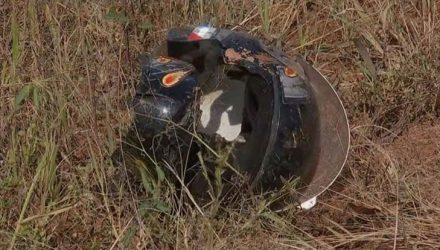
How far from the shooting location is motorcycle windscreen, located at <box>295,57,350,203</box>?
2.63m

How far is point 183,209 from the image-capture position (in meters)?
2.40

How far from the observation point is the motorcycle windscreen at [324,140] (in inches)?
103

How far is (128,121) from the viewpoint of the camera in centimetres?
255

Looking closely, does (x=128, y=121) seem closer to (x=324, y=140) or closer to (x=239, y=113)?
(x=239, y=113)

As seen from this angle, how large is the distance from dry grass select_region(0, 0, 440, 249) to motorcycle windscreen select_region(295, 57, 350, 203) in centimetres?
6

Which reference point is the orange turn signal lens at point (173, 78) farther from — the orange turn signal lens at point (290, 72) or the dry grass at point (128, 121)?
the orange turn signal lens at point (290, 72)

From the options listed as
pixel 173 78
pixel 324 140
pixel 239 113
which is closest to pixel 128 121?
pixel 173 78

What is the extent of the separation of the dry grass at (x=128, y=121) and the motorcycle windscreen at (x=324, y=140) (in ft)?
0.18

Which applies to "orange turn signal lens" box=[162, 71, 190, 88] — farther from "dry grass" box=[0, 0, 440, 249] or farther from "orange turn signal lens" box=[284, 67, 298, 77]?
"orange turn signal lens" box=[284, 67, 298, 77]

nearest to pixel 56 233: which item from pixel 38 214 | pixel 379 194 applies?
pixel 38 214

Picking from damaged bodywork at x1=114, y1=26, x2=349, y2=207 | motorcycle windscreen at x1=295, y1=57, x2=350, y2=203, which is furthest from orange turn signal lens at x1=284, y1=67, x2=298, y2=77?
motorcycle windscreen at x1=295, y1=57, x2=350, y2=203

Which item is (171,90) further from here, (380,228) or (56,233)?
(380,228)

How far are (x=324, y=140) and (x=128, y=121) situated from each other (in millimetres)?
648

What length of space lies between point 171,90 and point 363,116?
2.69 feet
